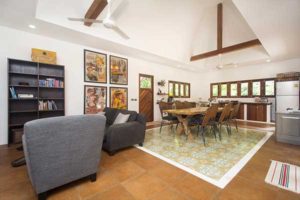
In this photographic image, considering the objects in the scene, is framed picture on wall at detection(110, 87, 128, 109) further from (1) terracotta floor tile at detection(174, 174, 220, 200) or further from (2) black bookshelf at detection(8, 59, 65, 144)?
(1) terracotta floor tile at detection(174, 174, 220, 200)

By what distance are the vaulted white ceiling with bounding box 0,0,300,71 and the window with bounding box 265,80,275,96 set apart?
1178mm

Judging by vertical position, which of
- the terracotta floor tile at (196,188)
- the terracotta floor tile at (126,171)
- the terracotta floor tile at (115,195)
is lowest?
the terracotta floor tile at (115,195)

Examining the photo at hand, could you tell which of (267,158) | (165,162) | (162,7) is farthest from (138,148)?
(162,7)

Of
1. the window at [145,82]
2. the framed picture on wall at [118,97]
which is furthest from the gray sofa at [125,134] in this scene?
the window at [145,82]

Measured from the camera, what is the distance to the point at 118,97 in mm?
5004

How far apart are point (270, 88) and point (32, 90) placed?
8937mm

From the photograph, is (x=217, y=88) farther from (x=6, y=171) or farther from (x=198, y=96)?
(x=6, y=171)

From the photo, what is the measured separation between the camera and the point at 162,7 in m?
4.03

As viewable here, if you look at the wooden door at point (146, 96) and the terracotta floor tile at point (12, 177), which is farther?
the wooden door at point (146, 96)

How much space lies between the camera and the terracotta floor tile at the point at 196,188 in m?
1.51

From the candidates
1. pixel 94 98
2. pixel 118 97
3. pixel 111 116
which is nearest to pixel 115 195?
pixel 111 116

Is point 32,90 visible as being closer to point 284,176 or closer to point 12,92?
point 12,92

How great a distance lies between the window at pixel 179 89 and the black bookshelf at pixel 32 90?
15.3ft

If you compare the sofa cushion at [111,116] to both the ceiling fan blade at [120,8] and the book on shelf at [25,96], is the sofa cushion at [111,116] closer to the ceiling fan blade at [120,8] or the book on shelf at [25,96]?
the book on shelf at [25,96]
